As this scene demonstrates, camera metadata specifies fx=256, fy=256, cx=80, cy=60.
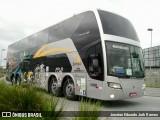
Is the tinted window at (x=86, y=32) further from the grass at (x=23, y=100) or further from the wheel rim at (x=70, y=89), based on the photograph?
the grass at (x=23, y=100)

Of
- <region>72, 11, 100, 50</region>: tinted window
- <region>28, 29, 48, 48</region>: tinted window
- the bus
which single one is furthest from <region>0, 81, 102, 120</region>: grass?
<region>28, 29, 48, 48</region>: tinted window

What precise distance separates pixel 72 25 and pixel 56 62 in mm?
2277

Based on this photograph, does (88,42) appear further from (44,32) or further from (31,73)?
(31,73)

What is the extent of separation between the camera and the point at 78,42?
12.0m

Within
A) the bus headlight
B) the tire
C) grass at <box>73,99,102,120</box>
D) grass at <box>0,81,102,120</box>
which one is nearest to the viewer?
grass at <box>73,99,102,120</box>

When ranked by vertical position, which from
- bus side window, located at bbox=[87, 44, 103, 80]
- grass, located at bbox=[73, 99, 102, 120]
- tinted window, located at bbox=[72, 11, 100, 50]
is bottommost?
Result: grass, located at bbox=[73, 99, 102, 120]

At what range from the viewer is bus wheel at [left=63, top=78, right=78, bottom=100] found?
1233 cm

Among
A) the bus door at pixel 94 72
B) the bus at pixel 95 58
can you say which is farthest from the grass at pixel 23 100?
the bus door at pixel 94 72

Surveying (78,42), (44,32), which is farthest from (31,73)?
(78,42)

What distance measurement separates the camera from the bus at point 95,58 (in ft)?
33.9

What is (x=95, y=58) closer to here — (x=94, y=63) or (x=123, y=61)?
(x=94, y=63)

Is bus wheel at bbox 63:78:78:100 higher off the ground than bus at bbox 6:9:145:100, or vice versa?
bus at bbox 6:9:145:100

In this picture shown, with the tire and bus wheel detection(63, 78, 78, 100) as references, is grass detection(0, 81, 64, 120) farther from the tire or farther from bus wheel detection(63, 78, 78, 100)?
the tire

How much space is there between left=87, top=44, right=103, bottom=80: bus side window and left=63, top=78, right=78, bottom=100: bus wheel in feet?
6.11
